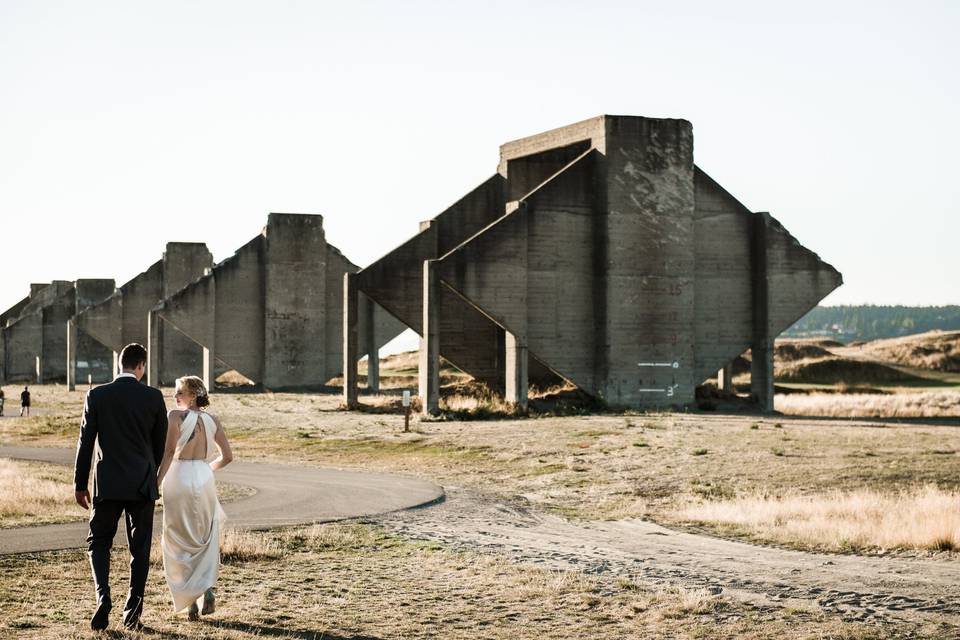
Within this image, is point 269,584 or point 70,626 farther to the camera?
point 269,584

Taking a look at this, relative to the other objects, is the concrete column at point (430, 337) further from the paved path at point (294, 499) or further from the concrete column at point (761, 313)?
the concrete column at point (761, 313)

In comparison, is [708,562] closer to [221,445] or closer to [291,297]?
[221,445]

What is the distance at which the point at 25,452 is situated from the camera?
31078mm

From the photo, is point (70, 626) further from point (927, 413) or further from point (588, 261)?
point (927, 413)

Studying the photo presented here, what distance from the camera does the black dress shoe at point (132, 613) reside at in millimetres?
10070

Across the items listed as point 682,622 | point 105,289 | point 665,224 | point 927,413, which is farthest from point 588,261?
point 105,289

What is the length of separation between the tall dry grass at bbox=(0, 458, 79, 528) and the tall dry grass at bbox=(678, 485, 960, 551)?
31.6ft

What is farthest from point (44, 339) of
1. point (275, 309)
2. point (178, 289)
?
point (275, 309)

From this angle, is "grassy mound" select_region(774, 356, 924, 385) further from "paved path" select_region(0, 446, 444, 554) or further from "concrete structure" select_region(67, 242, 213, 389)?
"paved path" select_region(0, 446, 444, 554)

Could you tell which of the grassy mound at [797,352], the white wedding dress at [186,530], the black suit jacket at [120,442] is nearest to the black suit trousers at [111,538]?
the black suit jacket at [120,442]

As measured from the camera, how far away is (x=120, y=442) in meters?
10.2

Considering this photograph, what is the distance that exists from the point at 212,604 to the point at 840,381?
2721 inches

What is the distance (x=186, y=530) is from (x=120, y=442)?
969 mm

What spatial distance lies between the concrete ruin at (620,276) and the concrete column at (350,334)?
104 millimetres
